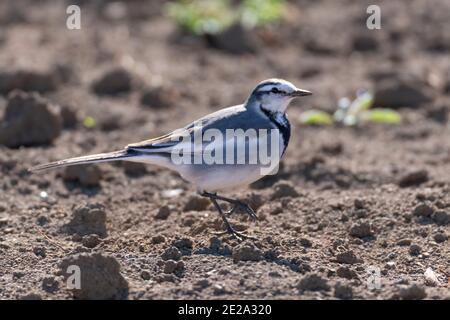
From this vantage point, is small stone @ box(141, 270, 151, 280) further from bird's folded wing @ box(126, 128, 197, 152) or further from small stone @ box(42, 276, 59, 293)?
bird's folded wing @ box(126, 128, 197, 152)

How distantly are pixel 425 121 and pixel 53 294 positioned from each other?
6537 mm

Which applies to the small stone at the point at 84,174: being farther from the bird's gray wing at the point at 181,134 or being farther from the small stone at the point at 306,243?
the small stone at the point at 306,243

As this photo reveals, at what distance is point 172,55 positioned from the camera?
14.6m

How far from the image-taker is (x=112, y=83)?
12773mm

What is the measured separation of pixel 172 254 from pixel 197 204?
1.53 metres

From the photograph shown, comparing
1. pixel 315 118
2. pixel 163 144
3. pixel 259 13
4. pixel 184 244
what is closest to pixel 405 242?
pixel 184 244

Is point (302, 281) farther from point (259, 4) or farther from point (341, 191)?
point (259, 4)

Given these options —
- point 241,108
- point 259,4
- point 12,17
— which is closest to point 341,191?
point 241,108

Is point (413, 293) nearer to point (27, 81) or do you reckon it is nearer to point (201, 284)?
point (201, 284)

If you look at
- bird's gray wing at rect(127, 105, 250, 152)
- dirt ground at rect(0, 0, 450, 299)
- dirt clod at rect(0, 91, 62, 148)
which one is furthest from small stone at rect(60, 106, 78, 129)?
bird's gray wing at rect(127, 105, 250, 152)

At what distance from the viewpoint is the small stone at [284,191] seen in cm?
916

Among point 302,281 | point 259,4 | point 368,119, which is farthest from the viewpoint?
point 259,4

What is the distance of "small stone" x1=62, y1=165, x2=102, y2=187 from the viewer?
385 inches

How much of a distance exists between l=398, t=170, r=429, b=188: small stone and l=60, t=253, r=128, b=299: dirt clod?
389 cm
